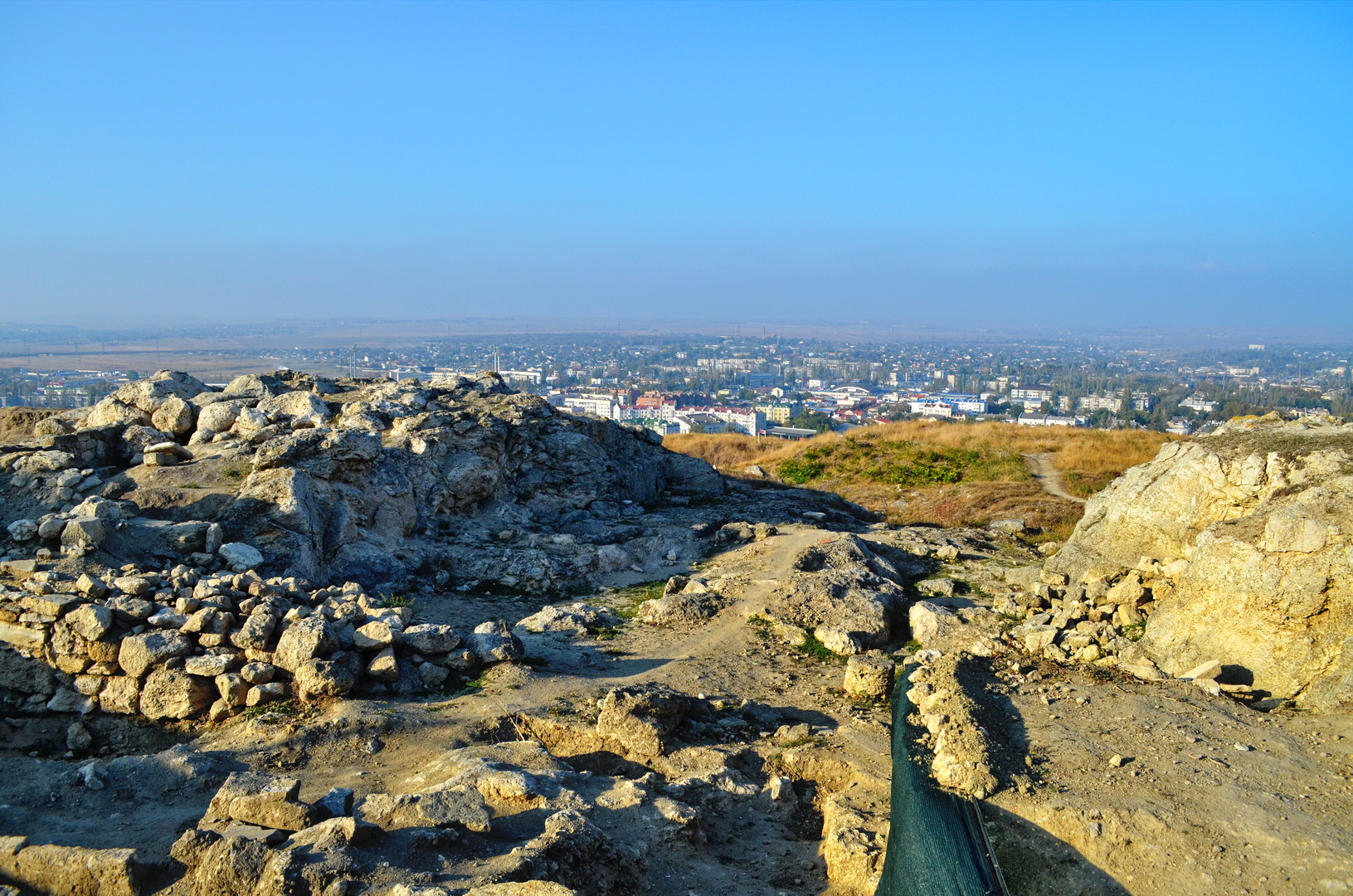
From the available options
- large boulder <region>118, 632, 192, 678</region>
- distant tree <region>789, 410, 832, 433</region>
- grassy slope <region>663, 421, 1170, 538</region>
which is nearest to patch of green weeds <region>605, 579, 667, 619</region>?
large boulder <region>118, 632, 192, 678</region>

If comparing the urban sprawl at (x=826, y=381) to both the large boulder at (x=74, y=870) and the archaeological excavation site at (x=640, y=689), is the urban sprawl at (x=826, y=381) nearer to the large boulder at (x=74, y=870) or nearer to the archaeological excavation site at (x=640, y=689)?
the archaeological excavation site at (x=640, y=689)

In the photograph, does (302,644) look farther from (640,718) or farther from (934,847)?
(934,847)

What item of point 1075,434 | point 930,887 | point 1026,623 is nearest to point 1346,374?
point 1075,434

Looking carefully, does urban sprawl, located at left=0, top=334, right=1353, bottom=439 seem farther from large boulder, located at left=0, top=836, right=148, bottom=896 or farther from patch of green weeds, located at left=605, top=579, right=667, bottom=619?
large boulder, located at left=0, top=836, right=148, bottom=896

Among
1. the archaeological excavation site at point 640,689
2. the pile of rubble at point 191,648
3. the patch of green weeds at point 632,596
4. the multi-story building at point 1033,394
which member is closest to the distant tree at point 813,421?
the multi-story building at point 1033,394

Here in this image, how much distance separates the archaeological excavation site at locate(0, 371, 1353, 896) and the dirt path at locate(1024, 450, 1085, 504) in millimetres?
10780

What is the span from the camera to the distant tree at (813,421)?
57.6 m

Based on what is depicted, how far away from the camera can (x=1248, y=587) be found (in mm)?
10141

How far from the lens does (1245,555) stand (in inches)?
408

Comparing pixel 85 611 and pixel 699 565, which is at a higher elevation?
pixel 85 611

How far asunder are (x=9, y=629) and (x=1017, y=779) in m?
10.1

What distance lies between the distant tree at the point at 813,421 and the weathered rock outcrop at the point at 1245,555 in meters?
42.9

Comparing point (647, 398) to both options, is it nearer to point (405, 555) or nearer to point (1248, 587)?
point (405, 555)

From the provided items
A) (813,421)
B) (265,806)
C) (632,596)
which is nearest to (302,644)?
(265,806)
